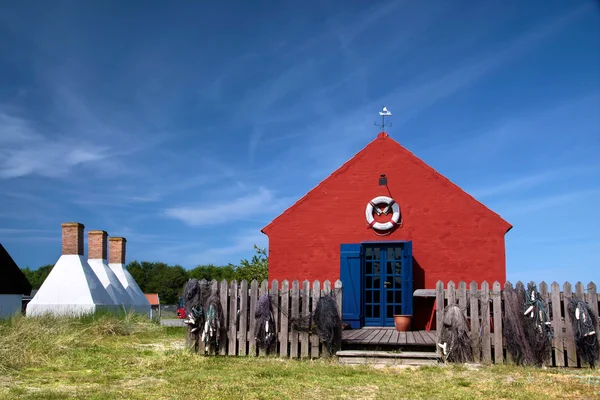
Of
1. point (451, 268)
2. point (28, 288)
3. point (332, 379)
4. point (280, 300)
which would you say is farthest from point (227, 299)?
point (28, 288)

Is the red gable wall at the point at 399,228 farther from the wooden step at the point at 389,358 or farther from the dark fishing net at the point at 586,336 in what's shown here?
the wooden step at the point at 389,358

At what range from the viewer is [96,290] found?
22891mm

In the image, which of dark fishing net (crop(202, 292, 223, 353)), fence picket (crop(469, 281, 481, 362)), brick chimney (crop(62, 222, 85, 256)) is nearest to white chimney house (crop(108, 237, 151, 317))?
brick chimney (crop(62, 222, 85, 256))

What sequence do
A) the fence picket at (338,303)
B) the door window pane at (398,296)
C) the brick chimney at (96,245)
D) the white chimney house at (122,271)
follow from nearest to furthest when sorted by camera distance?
the fence picket at (338,303)
the door window pane at (398,296)
the brick chimney at (96,245)
the white chimney house at (122,271)

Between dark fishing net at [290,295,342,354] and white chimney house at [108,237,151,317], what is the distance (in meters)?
19.8

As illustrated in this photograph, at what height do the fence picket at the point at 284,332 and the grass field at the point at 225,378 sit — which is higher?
the fence picket at the point at 284,332

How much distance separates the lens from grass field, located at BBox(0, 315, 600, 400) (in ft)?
23.5

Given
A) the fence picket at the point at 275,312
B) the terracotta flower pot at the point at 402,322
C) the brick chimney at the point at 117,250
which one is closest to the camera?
the fence picket at the point at 275,312

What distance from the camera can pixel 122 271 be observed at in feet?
95.3

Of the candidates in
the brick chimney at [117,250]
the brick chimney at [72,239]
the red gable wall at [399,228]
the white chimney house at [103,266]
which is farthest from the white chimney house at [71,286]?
the red gable wall at [399,228]

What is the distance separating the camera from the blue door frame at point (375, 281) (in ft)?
43.0

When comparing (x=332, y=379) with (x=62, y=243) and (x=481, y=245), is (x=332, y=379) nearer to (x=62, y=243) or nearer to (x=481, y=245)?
(x=481, y=245)

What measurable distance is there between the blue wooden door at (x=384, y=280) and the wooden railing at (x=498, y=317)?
2.96 m

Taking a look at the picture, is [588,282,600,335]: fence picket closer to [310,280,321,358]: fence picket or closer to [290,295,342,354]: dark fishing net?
[290,295,342,354]: dark fishing net
